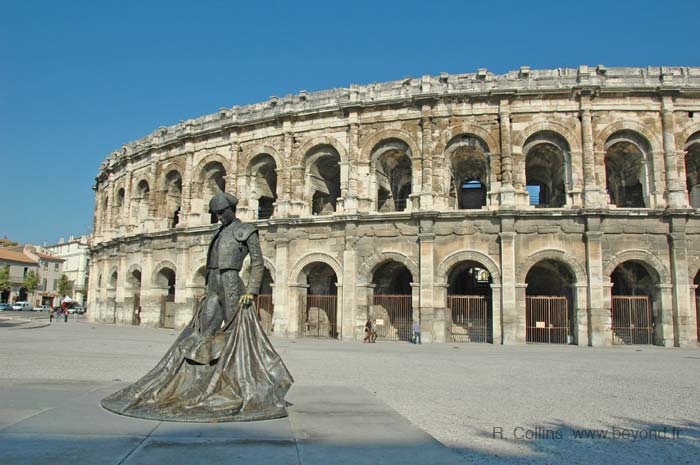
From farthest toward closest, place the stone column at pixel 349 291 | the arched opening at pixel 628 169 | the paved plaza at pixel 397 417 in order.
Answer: the stone column at pixel 349 291, the arched opening at pixel 628 169, the paved plaza at pixel 397 417

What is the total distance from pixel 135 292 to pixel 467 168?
18.0 meters

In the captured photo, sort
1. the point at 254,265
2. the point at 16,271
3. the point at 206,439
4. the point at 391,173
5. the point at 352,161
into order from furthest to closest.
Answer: the point at 16,271, the point at 391,173, the point at 352,161, the point at 254,265, the point at 206,439

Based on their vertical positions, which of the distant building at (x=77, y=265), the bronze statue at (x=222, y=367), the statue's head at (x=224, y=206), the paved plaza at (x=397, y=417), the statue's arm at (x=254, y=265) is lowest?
the paved plaza at (x=397, y=417)

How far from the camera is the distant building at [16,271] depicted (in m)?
57.3

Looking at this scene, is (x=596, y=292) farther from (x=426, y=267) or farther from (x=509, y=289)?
(x=426, y=267)

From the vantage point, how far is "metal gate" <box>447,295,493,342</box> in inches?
765

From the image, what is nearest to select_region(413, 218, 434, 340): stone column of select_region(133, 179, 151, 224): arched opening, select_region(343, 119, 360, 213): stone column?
select_region(343, 119, 360, 213): stone column

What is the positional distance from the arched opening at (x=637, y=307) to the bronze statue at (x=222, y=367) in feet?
54.2

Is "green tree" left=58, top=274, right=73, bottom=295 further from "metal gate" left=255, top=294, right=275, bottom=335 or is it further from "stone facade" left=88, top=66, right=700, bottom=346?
"metal gate" left=255, top=294, right=275, bottom=335

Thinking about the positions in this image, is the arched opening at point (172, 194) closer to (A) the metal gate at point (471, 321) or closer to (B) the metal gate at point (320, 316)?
(B) the metal gate at point (320, 316)

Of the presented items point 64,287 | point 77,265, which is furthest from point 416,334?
point 77,265

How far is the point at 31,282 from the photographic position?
55469 mm

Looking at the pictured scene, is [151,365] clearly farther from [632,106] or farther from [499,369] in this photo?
[632,106]

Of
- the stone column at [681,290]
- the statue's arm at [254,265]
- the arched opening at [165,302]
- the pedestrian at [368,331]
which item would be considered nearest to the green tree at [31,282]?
the arched opening at [165,302]
